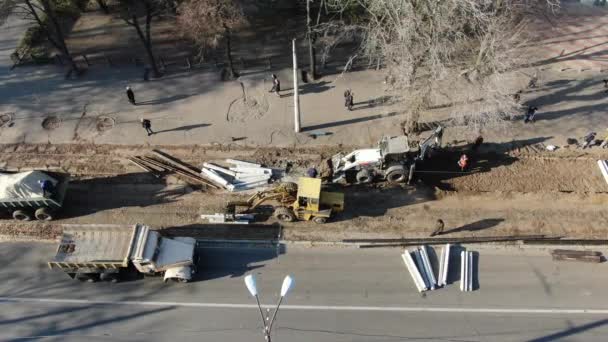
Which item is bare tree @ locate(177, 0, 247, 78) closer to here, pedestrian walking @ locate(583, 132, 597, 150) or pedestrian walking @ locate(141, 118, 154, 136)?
pedestrian walking @ locate(141, 118, 154, 136)

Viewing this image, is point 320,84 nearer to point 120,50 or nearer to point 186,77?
point 186,77

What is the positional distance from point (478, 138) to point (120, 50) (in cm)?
2506

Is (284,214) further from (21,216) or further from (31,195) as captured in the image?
(21,216)

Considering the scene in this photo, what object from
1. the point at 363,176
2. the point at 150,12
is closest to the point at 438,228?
the point at 363,176

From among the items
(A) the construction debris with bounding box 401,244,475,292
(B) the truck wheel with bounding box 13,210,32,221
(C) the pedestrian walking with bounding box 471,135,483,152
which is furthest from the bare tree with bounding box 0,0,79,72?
(C) the pedestrian walking with bounding box 471,135,483,152

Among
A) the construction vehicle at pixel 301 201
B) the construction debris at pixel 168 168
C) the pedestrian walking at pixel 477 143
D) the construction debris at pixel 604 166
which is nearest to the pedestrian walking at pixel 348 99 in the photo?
the construction vehicle at pixel 301 201

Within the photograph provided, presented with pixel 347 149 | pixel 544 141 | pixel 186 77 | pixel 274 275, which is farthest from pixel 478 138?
pixel 186 77

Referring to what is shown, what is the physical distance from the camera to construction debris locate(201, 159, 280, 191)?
67.6 ft

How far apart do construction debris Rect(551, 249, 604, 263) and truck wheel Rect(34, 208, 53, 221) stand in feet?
77.2

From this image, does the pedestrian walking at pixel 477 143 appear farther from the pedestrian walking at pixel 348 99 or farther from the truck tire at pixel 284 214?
the truck tire at pixel 284 214

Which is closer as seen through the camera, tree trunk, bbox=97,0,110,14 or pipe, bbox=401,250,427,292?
pipe, bbox=401,250,427,292

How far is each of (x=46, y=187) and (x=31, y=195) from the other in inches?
28.7

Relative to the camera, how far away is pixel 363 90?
25766 mm

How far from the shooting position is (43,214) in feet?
63.1
